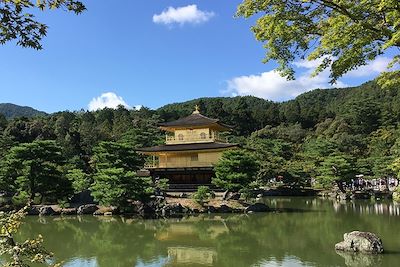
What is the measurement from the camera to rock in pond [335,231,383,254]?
1055cm

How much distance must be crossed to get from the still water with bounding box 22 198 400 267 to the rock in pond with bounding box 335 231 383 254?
0.28 metres

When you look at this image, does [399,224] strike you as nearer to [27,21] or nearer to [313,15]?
[313,15]

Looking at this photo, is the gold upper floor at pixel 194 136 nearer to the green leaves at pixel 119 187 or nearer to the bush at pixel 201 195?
the bush at pixel 201 195

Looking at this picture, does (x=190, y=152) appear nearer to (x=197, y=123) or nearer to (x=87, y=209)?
(x=197, y=123)

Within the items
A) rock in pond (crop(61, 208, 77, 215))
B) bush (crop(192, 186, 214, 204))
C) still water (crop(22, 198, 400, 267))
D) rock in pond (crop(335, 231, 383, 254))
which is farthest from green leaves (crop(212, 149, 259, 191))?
rock in pond (crop(335, 231, 383, 254))

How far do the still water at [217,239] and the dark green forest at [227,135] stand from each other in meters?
2.63

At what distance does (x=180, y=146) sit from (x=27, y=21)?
80.1 feet

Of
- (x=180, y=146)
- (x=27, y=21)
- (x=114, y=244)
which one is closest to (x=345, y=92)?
(x=180, y=146)

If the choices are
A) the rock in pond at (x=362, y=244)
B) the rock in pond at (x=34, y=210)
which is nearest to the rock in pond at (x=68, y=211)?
the rock in pond at (x=34, y=210)

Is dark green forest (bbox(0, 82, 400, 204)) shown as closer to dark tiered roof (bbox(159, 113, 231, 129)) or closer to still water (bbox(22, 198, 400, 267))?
still water (bbox(22, 198, 400, 267))

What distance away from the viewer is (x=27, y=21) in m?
2.83

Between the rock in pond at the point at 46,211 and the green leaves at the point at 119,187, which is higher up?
the green leaves at the point at 119,187

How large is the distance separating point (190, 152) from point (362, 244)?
16.8m

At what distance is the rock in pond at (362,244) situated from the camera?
10546 mm
